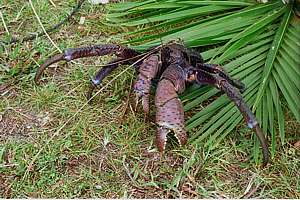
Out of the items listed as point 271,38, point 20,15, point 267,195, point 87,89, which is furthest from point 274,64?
point 20,15

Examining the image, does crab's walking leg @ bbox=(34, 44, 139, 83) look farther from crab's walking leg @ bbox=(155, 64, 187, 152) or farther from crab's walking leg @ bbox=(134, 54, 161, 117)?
crab's walking leg @ bbox=(155, 64, 187, 152)

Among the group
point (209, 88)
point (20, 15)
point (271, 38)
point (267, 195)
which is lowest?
point (267, 195)

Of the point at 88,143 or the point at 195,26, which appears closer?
the point at 88,143

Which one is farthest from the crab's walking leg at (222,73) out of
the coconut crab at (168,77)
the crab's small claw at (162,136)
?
the crab's small claw at (162,136)

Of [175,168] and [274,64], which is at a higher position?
[274,64]

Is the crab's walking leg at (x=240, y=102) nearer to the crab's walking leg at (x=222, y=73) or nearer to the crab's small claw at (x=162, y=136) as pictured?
the crab's walking leg at (x=222, y=73)

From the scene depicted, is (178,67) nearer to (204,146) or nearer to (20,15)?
(204,146)

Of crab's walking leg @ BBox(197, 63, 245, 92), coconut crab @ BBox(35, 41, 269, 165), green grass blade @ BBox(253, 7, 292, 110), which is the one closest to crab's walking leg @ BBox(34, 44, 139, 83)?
coconut crab @ BBox(35, 41, 269, 165)
